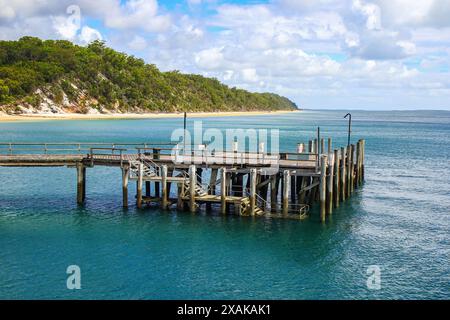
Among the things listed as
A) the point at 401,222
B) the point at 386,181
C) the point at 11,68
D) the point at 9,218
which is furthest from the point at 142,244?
the point at 11,68

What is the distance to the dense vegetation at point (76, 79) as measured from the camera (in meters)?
126

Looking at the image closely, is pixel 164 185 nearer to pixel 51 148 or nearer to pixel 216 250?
pixel 216 250

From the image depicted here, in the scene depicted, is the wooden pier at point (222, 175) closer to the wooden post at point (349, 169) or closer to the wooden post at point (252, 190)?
the wooden post at point (252, 190)

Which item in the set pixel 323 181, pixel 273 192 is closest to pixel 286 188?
pixel 323 181

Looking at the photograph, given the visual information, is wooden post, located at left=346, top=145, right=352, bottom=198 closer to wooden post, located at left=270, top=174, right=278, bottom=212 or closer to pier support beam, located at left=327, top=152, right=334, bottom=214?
pier support beam, located at left=327, top=152, right=334, bottom=214

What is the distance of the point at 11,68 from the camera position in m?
131

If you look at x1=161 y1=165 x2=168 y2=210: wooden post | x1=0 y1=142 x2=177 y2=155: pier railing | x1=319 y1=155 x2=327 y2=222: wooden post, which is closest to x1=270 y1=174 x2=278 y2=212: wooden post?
x1=319 y1=155 x2=327 y2=222: wooden post

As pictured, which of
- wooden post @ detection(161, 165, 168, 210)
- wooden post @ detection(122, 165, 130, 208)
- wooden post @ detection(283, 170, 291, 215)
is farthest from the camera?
wooden post @ detection(122, 165, 130, 208)

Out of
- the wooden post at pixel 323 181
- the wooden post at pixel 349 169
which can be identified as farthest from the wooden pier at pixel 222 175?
the wooden post at pixel 349 169

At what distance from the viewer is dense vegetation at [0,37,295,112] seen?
12631 cm

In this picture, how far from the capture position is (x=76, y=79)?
14588cm

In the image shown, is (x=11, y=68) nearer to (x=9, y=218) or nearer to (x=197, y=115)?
(x=197, y=115)

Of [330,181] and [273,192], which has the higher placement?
[330,181]

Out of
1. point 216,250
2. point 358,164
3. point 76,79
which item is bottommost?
point 216,250
